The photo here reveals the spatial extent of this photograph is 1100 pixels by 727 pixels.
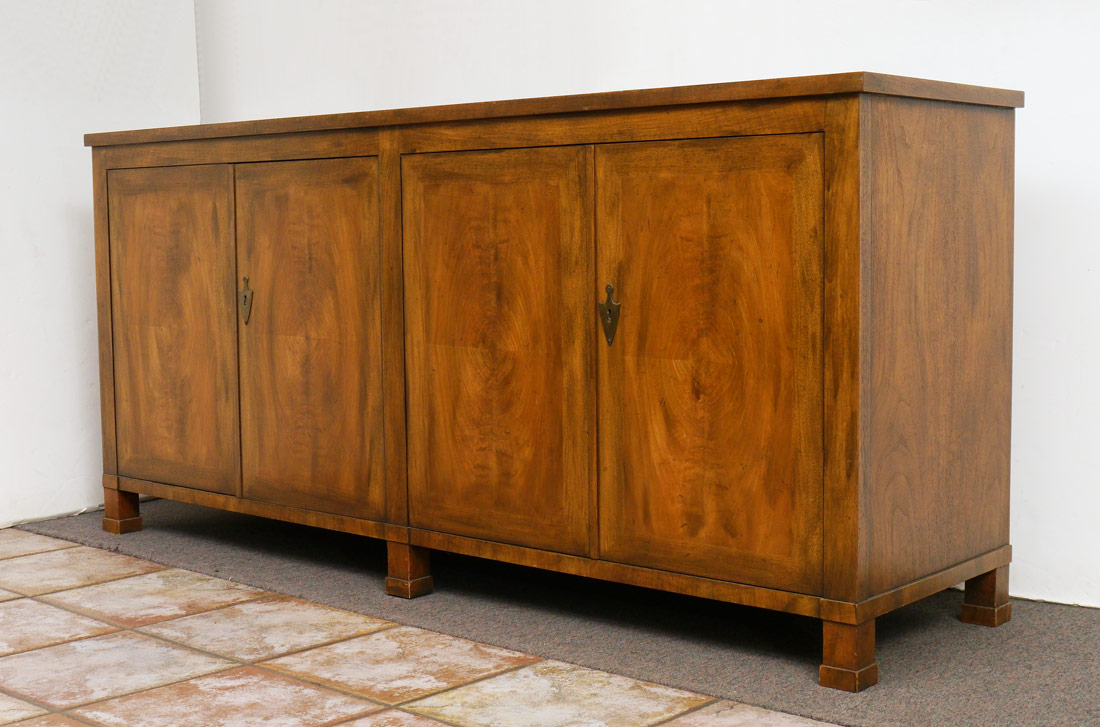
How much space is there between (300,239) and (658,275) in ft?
3.19

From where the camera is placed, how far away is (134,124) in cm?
390

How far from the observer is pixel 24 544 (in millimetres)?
3354

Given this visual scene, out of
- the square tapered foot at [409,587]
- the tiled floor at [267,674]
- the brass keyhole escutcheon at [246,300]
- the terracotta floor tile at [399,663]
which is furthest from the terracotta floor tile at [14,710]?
the brass keyhole escutcheon at [246,300]

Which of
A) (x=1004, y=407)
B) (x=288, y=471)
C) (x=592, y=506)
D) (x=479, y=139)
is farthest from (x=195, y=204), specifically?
(x=1004, y=407)

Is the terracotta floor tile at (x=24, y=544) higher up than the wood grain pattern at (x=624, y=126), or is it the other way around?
the wood grain pattern at (x=624, y=126)

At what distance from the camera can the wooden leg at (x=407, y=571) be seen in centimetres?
273

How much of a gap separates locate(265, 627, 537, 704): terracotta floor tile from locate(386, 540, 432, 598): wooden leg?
25 cm

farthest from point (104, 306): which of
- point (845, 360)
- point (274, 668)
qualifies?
point (845, 360)

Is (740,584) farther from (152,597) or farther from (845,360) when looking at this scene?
(152,597)

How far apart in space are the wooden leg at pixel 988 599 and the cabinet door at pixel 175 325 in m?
1.69

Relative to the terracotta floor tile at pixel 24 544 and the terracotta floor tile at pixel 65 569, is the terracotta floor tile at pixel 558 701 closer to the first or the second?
the terracotta floor tile at pixel 65 569

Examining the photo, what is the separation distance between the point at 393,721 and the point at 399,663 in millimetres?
291

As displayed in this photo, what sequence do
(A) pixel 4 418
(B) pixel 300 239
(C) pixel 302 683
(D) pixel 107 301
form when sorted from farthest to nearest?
(A) pixel 4 418, (D) pixel 107 301, (B) pixel 300 239, (C) pixel 302 683

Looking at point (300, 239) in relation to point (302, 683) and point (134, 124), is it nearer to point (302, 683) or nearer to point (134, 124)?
point (302, 683)
